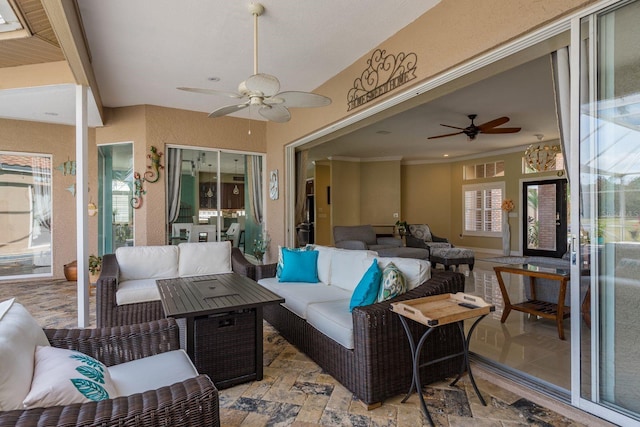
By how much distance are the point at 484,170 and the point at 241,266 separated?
8.12 meters

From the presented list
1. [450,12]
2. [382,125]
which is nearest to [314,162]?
[382,125]

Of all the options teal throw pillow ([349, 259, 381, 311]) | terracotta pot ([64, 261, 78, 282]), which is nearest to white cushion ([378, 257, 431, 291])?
teal throw pillow ([349, 259, 381, 311])

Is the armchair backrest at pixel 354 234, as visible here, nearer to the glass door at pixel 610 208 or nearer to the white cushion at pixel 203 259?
the white cushion at pixel 203 259

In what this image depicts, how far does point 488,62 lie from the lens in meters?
2.46

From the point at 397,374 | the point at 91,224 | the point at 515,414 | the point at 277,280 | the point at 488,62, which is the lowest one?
the point at 515,414

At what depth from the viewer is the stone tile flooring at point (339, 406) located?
207 centimetres

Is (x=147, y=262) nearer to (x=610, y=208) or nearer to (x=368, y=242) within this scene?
(x=610, y=208)

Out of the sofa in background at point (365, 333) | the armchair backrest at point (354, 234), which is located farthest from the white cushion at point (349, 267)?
the armchair backrest at point (354, 234)

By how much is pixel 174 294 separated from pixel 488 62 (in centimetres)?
301

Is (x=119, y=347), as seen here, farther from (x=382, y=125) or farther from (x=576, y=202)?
(x=382, y=125)

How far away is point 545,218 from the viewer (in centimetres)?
854

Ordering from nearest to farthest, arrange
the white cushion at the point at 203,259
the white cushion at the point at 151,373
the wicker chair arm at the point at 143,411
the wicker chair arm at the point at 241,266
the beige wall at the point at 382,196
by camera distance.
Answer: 1. the wicker chair arm at the point at 143,411
2. the white cushion at the point at 151,373
3. the wicker chair arm at the point at 241,266
4. the white cushion at the point at 203,259
5. the beige wall at the point at 382,196

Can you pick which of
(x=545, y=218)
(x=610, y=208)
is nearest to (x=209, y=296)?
(x=610, y=208)

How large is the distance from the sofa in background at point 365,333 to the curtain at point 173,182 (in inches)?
128
